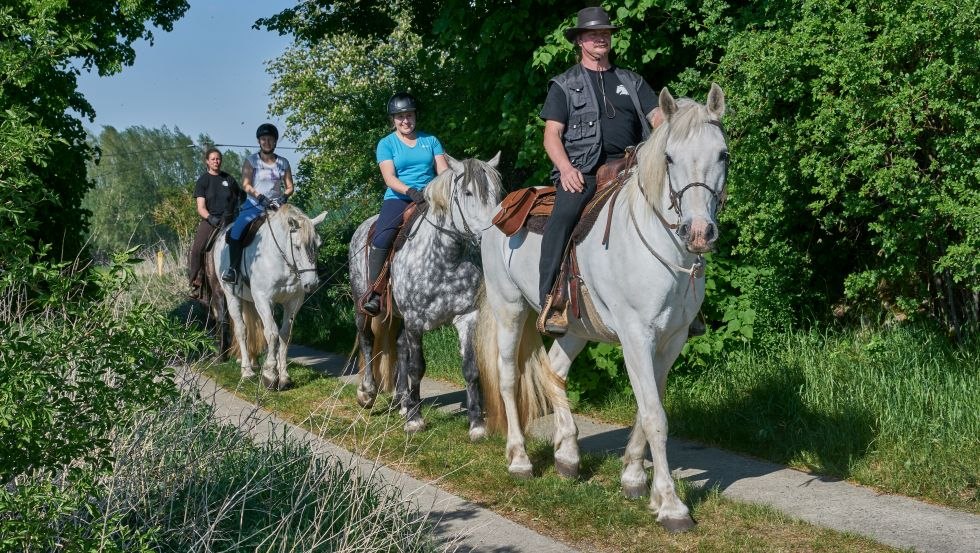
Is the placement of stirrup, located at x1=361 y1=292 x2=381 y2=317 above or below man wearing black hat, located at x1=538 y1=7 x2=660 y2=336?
below

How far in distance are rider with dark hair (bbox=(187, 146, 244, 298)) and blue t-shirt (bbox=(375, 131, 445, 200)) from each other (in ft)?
17.6

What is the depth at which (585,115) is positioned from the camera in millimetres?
6602

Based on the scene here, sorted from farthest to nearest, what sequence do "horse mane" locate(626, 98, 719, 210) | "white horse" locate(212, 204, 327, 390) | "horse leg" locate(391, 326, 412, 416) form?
"white horse" locate(212, 204, 327, 390)
"horse leg" locate(391, 326, 412, 416)
"horse mane" locate(626, 98, 719, 210)

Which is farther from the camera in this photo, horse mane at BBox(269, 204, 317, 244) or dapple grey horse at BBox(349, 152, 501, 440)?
horse mane at BBox(269, 204, 317, 244)

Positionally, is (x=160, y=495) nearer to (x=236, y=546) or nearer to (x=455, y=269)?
(x=236, y=546)

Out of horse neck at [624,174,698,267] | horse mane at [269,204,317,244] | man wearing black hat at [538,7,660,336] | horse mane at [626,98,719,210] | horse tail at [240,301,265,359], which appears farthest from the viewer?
horse tail at [240,301,265,359]

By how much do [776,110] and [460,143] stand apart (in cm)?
451

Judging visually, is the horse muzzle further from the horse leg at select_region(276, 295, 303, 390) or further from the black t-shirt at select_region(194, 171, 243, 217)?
the black t-shirt at select_region(194, 171, 243, 217)

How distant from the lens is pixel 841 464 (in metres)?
6.65

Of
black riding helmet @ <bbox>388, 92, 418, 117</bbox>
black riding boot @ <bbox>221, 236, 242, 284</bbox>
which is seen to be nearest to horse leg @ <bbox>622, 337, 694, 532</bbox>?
black riding helmet @ <bbox>388, 92, 418, 117</bbox>

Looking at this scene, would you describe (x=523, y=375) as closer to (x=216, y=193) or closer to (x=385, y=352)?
(x=385, y=352)

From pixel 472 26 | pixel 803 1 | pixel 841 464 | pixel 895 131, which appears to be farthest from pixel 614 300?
pixel 472 26

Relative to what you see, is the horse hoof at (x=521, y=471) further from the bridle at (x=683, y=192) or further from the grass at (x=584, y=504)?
the bridle at (x=683, y=192)

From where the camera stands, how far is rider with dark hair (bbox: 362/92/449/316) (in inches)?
359
